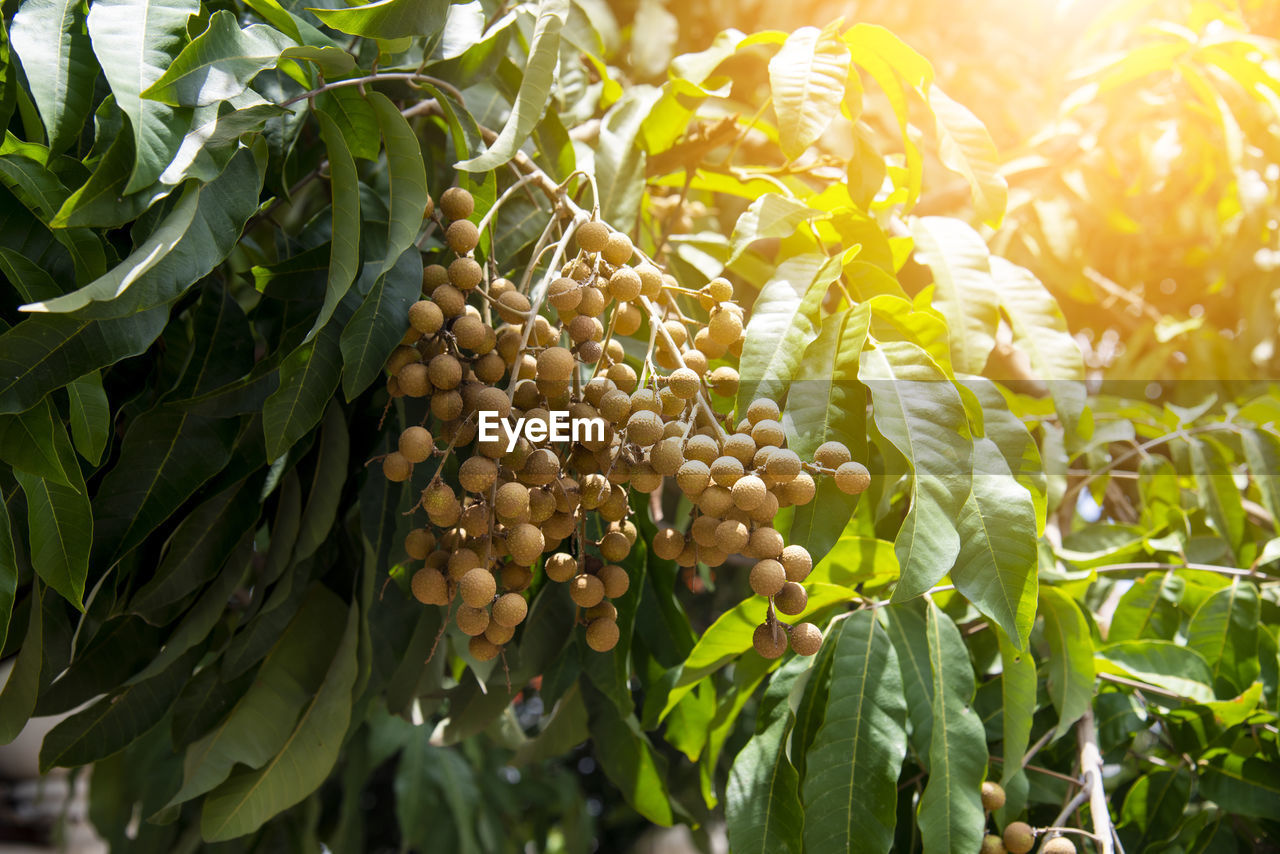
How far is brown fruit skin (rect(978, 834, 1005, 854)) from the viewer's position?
79 centimetres

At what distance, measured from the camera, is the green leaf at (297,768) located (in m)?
0.77

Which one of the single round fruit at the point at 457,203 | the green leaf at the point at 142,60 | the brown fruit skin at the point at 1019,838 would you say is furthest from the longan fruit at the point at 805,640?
the green leaf at the point at 142,60

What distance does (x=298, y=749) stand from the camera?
81cm

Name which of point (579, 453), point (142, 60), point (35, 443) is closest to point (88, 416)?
point (35, 443)

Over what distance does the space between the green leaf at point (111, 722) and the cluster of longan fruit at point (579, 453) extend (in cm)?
39

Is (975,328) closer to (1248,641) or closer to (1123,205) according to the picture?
(1248,641)

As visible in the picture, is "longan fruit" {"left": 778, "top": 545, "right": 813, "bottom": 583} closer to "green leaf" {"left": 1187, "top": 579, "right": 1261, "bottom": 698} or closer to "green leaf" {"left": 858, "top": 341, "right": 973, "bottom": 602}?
"green leaf" {"left": 858, "top": 341, "right": 973, "bottom": 602}

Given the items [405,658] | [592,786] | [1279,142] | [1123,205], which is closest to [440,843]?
[592,786]

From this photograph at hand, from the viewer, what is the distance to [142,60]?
0.58 metres

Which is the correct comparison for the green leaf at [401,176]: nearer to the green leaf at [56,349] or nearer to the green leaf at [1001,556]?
the green leaf at [56,349]

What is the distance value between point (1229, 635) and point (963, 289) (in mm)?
503

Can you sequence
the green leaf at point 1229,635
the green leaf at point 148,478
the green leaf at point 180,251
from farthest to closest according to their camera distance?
the green leaf at point 1229,635
the green leaf at point 148,478
the green leaf at point 180,251

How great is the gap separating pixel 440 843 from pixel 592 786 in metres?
→ 0.71

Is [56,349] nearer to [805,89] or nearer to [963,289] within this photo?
[805,89]
